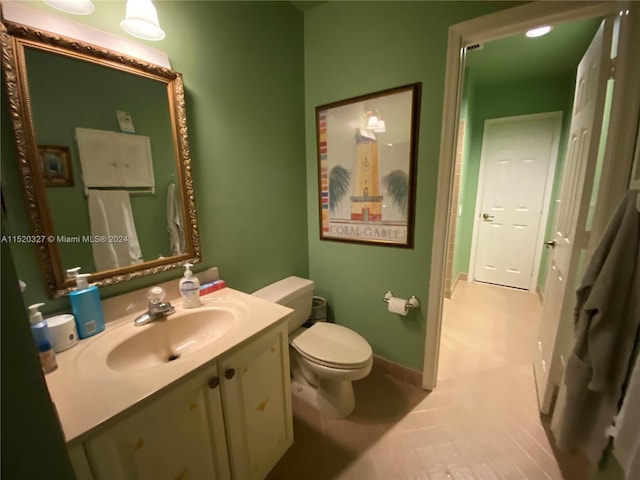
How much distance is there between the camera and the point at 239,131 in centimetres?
148

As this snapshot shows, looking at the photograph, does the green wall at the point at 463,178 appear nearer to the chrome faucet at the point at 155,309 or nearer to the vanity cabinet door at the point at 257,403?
Answer: the vanity cabinet door at the point at 257,403

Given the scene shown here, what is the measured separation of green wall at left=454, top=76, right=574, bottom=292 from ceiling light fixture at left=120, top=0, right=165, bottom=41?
2.98m

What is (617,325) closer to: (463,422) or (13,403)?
(463,422)

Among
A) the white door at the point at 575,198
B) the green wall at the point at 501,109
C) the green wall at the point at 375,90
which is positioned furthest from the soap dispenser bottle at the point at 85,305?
the green wall at the point at 501,109

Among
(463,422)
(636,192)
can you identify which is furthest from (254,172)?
(463,422)

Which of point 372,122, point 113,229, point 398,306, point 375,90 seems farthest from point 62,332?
point 375,90

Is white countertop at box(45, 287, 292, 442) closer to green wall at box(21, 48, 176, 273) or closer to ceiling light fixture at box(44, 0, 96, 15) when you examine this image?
green wall at box(21, 48, 176, 273)

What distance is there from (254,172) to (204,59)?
0.59m

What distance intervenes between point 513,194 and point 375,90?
2619mm

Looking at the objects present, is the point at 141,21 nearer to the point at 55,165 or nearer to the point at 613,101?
the point at 55,165

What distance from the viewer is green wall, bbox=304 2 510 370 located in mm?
1409

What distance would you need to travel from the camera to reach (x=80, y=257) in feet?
3.29

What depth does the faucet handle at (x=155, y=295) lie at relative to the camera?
43.9 inches

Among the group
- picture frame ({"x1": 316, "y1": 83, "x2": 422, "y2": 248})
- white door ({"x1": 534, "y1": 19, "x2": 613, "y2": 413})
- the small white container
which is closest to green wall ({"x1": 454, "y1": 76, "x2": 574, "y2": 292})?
white door ({"x1": 534, "y1": 19, "x2": 613, "y2": 413})
